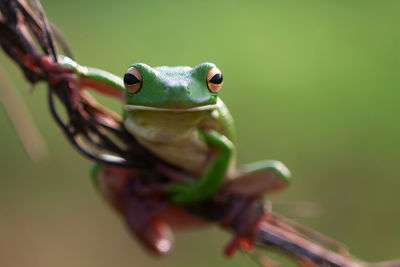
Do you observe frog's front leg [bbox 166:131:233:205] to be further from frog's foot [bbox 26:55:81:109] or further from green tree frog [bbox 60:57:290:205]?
frog's foot [bbox 26:55:81:109]

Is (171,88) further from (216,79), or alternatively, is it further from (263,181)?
(263,181)

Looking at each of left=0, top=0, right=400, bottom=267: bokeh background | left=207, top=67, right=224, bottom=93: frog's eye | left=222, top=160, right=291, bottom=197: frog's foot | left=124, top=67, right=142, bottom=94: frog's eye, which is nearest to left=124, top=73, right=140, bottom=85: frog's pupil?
left=124, top=67, right=142, bottom=94: frog's eye

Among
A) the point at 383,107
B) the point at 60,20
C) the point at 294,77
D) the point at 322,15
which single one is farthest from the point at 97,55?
the point at 383,107

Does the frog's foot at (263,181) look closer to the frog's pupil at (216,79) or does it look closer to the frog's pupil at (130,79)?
the frog's pupil at (216,79)

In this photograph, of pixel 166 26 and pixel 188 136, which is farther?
pixel 166 26

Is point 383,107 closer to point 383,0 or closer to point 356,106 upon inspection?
point 356,106

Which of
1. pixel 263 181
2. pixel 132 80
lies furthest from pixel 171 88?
pixel 263 181
